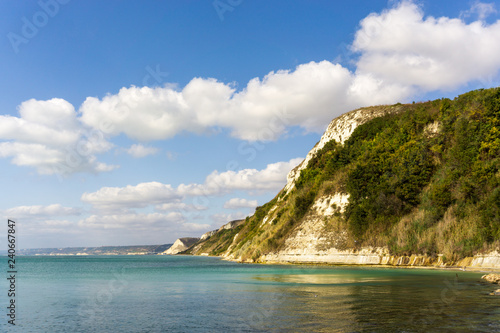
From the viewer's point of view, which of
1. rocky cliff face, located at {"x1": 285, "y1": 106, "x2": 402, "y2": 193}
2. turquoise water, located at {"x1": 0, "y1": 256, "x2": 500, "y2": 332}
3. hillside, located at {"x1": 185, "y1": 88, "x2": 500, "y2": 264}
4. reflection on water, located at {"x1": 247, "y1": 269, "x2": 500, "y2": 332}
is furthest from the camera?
rocky cliff face, located at {"x1": 285, "y1": 106, "x2": 402, "y2": 193}

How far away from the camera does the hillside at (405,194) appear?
7550 centimetres

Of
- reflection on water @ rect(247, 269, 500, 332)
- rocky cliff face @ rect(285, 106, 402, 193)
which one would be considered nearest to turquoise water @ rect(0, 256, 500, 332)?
reflection on water @ rect(247, 269, 500, 332)

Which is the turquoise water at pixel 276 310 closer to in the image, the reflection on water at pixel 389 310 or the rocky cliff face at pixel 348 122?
the reflection on water at pixel 389 310

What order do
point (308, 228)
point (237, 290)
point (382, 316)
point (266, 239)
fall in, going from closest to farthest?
point (382, 316) → point (237, 290) → point (308, 228) → point (266, 239)

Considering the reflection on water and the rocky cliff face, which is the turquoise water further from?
the rocky cliff face

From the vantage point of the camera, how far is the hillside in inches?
2972

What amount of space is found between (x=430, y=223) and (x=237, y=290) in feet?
169

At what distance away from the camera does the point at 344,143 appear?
398 ft

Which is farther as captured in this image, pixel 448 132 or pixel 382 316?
pixel 448 132

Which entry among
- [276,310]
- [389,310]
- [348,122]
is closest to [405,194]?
[348,122]

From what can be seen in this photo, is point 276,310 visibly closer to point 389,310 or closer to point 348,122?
point 389,310

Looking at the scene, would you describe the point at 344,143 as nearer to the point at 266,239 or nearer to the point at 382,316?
the point at 266,239

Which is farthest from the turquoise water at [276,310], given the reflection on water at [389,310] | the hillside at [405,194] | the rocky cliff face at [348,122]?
the rocky cliff face at [348,122]

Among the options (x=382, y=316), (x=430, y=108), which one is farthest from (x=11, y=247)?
(x=430, y=108)
